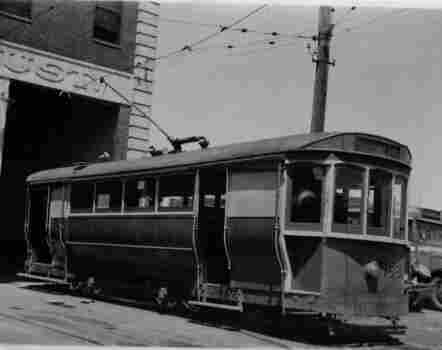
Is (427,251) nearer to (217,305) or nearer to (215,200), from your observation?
(215,200)

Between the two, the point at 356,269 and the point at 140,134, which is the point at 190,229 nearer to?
the point at 356,269

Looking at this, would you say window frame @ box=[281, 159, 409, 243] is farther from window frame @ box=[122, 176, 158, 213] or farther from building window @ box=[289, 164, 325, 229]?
window frame @ box=[122, 176, 158, 213]

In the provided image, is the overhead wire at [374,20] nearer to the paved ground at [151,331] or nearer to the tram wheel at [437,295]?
the paved ground at [151,331]

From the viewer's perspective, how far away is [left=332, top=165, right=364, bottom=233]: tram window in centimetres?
959

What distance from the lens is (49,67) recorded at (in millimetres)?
17062

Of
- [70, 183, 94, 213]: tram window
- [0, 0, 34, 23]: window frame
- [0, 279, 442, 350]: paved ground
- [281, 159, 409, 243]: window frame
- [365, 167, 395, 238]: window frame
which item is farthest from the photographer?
[0, 0, 34, 23]: window frame

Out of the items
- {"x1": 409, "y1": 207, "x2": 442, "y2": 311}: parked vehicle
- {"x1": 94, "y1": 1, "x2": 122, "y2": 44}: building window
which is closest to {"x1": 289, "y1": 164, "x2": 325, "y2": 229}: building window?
{"x1": 409, "y1": 207, "x2": 442, "y2": 311}: parked vehicle

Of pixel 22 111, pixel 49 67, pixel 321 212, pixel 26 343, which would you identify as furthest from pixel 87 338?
pixel 22 111

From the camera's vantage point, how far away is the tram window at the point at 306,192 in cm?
959

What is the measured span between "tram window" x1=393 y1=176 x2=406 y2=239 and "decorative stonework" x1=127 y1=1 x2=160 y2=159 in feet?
33.6

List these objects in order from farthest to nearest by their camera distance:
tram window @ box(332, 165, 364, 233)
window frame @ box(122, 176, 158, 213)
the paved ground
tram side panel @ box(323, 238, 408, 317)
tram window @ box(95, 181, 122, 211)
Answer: tram window @ box(95, 181, 122, 211) < window frame @ box(122, 176, 158, 213) < tram window @ box(332, 165, 364, 233) < tram side panel @ box(323, 238, 408, 317) < the paved ground

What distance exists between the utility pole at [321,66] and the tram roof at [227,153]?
2.90 m

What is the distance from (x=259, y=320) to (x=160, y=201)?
265 centimetres

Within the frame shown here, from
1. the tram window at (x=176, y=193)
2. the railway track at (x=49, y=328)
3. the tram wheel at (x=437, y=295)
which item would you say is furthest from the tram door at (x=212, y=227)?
the tram wheel at (x=437, y=295)
